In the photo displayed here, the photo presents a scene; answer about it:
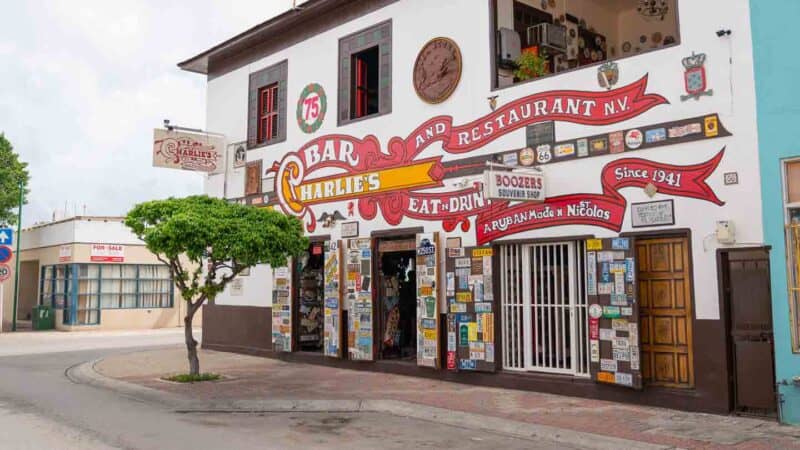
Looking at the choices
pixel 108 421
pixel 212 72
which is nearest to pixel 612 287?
pixel 108 421

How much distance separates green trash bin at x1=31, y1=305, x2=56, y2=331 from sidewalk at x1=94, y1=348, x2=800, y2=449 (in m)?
13.2

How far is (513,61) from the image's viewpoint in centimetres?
1259

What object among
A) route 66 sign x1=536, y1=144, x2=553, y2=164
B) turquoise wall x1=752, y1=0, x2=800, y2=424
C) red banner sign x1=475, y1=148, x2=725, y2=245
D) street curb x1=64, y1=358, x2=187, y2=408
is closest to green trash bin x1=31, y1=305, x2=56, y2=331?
street curb x1=64, y1=358, x2=187, y2=408

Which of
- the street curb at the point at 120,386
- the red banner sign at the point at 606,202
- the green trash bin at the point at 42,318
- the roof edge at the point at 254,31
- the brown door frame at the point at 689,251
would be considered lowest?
the street curb at the point at 120,386

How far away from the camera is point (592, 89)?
11.2 m

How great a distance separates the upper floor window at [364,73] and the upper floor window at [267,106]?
6.97ft

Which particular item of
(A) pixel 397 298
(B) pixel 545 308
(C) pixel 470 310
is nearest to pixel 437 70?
(C) pixel 470 310

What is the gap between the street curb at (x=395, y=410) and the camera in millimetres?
8422

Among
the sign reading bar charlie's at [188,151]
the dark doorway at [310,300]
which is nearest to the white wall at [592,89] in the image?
the dark doorway at [310,300]

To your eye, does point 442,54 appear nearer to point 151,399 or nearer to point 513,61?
point 513,61

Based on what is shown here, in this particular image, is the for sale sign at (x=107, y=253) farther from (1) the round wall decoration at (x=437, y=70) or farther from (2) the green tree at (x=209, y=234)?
(1) the round wall decoration at (x=437, y=70)

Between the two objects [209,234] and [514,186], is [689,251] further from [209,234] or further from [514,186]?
[209,234]

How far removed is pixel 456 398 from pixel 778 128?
581 cm

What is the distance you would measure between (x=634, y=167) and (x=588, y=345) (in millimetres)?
2685
